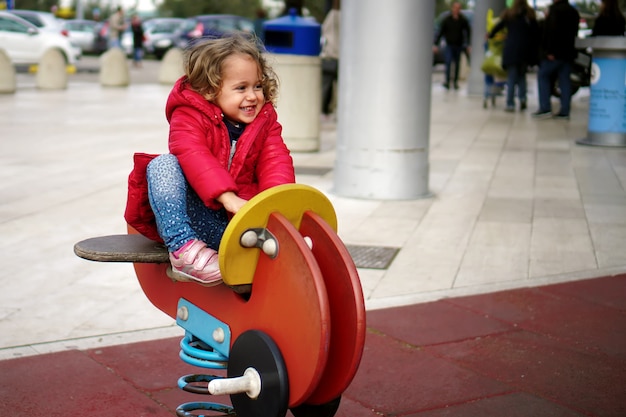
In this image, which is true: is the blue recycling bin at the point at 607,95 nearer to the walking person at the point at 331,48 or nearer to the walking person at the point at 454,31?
the walking person at the point at 331,48

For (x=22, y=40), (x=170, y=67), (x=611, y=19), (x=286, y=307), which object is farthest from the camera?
(x=22, y=40)

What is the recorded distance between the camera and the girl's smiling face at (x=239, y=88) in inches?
111

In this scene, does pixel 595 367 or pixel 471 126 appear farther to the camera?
pixel 471 126

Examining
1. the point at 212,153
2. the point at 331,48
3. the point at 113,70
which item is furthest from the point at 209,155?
the point at 113,70

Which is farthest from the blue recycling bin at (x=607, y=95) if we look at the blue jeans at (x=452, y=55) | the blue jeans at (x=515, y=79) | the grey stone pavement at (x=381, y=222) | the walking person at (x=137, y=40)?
the walking person at (x=137, y=40)

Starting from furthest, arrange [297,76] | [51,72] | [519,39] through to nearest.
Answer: [51,72] < [519,39] < [297,76]

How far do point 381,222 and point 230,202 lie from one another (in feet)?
14.2

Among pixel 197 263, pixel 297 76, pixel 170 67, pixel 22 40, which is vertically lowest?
pixel 170 67

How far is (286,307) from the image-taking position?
244 cm

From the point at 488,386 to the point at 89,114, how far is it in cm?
1195

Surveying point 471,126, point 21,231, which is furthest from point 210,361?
point 471,126

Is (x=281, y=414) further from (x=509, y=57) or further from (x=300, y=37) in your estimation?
(x=509, y=57)

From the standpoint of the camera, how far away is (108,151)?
1040 cm

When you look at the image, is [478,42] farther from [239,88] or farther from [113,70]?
[239,88]
